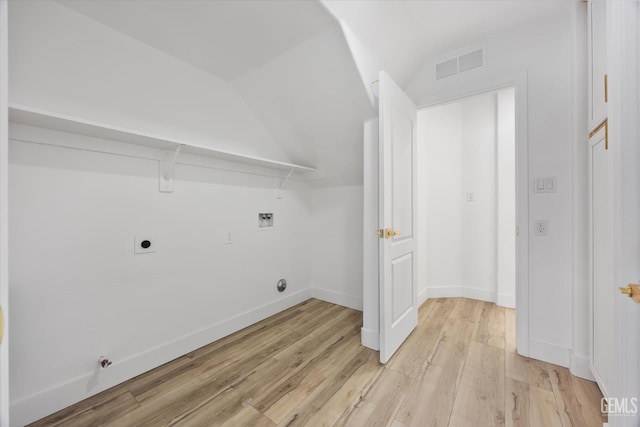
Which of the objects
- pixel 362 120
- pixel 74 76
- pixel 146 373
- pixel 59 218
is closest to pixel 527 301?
pixel 362 120

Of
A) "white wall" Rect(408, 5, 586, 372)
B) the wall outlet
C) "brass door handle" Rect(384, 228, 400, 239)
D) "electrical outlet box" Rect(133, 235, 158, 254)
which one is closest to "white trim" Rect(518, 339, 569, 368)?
"white wall" Rect(408, 5, 586, 372)

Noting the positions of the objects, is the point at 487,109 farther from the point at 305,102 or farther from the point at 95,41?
the point at 95,41

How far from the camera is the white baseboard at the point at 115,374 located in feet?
4.08

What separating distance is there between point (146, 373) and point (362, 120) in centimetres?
247

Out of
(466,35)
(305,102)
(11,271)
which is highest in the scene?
(466,35)

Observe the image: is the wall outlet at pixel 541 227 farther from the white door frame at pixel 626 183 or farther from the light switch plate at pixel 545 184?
the white door frame at pixel 626 183

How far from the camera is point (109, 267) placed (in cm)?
151

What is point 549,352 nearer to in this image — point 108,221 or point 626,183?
point 626,183

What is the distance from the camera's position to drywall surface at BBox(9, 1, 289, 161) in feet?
4.05

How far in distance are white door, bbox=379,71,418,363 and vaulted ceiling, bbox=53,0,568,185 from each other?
257mm

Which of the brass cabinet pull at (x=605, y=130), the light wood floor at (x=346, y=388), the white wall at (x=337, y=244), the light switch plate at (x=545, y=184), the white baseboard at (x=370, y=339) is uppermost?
the brass cabinet pull at (x=605, y=130)

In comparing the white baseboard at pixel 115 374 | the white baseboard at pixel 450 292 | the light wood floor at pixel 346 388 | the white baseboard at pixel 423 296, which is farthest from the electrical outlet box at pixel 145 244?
the white baseboard at pixel 450 292

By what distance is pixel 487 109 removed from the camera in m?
2.78

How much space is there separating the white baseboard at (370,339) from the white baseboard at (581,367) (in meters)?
1.25
